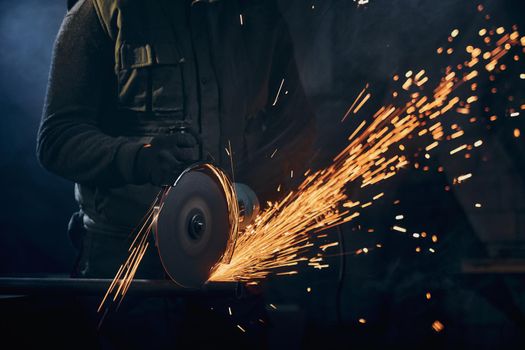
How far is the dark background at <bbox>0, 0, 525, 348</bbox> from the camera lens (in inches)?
152

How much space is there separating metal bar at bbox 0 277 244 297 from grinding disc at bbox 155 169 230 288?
0.04m

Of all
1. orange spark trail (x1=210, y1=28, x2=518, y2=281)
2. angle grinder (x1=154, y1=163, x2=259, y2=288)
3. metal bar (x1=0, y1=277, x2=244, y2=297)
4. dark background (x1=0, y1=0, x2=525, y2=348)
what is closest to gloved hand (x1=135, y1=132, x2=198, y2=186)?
angle grinder (x1=154, y1=163, x2=259, y2=288)

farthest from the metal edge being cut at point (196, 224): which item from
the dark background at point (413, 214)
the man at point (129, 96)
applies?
the dark background at point (413, 214)

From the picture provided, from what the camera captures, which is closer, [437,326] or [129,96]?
[129,96]

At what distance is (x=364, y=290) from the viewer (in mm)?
3943

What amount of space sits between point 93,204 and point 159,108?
18.6 inches

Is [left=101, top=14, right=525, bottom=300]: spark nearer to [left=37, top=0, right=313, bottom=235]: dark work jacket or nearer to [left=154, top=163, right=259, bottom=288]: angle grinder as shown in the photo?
[left=37, top=0, right=313, bottom=235]: dark work jacket

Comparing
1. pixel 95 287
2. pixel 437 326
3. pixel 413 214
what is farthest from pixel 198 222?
pixel 437 326

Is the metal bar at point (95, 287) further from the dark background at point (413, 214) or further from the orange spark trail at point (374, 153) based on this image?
the dark background at point (413, 214)

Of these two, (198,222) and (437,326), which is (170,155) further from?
(437,326)

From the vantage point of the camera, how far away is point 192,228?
5.72ft

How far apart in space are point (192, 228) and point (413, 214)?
2596 mm

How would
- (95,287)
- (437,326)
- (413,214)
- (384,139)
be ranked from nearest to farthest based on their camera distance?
1. (95,287)
2. (437,326)
3. (413,214)
4. (384,139)

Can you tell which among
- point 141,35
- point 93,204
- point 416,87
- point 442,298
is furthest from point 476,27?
point 93,204
